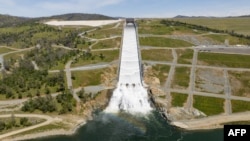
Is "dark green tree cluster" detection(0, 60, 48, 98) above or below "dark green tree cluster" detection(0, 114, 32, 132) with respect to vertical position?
above

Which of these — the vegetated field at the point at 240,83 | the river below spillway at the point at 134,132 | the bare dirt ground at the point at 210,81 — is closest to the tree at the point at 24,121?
the river below spillway at the point at 134,132

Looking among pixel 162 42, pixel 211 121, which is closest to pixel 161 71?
pixel 211 121

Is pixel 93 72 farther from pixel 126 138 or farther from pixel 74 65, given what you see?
pixel 126 138

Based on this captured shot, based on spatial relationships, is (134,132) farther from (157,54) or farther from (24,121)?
(157,54)

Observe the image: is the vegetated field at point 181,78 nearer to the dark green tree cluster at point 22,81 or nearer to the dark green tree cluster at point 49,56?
the dark green tree cluster at point 22,81

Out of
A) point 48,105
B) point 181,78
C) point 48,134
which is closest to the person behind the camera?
point 48,134

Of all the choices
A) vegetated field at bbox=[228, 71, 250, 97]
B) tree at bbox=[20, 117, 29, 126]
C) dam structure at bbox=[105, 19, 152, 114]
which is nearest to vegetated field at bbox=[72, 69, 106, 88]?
dam structure at bbox=[105, 19, 152, 114]

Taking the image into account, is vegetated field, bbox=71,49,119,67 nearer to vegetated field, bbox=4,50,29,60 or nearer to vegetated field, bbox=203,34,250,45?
vegetated field, bbox=4,50,29,60

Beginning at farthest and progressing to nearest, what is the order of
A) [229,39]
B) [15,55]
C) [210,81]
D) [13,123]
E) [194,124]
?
[229,39]
[15,55]
[210,81]
[194,124]
[13,123]
